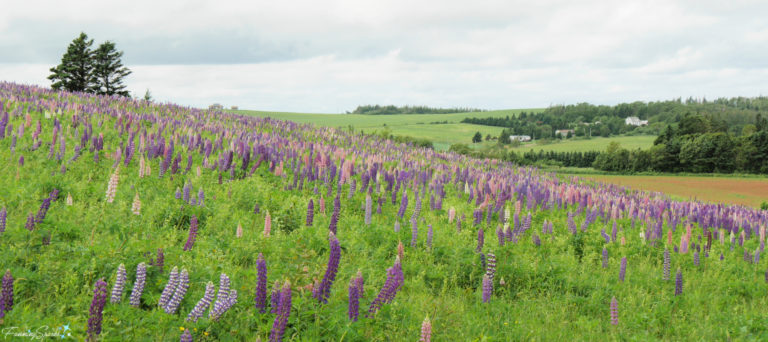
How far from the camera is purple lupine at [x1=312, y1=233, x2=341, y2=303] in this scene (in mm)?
4453

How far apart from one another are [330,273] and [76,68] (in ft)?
188

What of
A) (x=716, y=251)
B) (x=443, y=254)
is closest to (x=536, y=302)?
(x=443, y=254)

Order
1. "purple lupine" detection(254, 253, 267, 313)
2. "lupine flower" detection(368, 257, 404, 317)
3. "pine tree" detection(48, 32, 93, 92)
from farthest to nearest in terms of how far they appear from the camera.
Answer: "pine tree" detection(48, 32, 93, 92) < "lupine flower" detection(368, 257, 404, 317) < "purple lupine" detection(254, 253, 267, 313)

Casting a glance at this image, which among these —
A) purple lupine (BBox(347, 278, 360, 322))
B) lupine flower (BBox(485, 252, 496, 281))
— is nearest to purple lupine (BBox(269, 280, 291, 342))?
purple lupine (BBox(347, 278, 360, 322))

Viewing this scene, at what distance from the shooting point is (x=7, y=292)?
12.5 feet

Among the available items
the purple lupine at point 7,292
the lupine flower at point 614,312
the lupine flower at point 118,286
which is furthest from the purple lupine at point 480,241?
the purple lupine at point 7,292

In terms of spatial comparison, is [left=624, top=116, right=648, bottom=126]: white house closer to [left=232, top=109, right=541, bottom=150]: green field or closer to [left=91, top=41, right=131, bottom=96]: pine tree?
[left=232, top=109, right=541, bottom=150]: green field

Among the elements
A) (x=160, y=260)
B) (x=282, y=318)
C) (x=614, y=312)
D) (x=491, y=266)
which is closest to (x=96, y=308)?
(x=160, y=260)

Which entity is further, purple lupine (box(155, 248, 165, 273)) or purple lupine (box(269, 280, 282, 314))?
purple lupine (box(155, 248, 165, 273))

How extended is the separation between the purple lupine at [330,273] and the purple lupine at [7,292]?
2480 mm

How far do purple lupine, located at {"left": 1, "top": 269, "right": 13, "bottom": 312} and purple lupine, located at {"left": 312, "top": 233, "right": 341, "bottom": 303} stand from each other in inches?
97.6

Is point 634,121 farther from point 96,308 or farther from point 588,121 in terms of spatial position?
point 96,308

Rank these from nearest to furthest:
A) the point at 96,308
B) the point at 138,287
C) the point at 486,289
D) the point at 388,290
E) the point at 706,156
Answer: the point at 96,308, the point at 138,287, the point at 388,290, the point at 486,289, the point at 706,156

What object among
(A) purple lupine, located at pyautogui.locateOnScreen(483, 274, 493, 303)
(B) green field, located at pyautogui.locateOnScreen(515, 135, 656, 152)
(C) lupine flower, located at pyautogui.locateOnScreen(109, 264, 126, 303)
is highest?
(C) lupine flower, located at pyautogui.locateOnScreen(109, 264, 126, 303)
